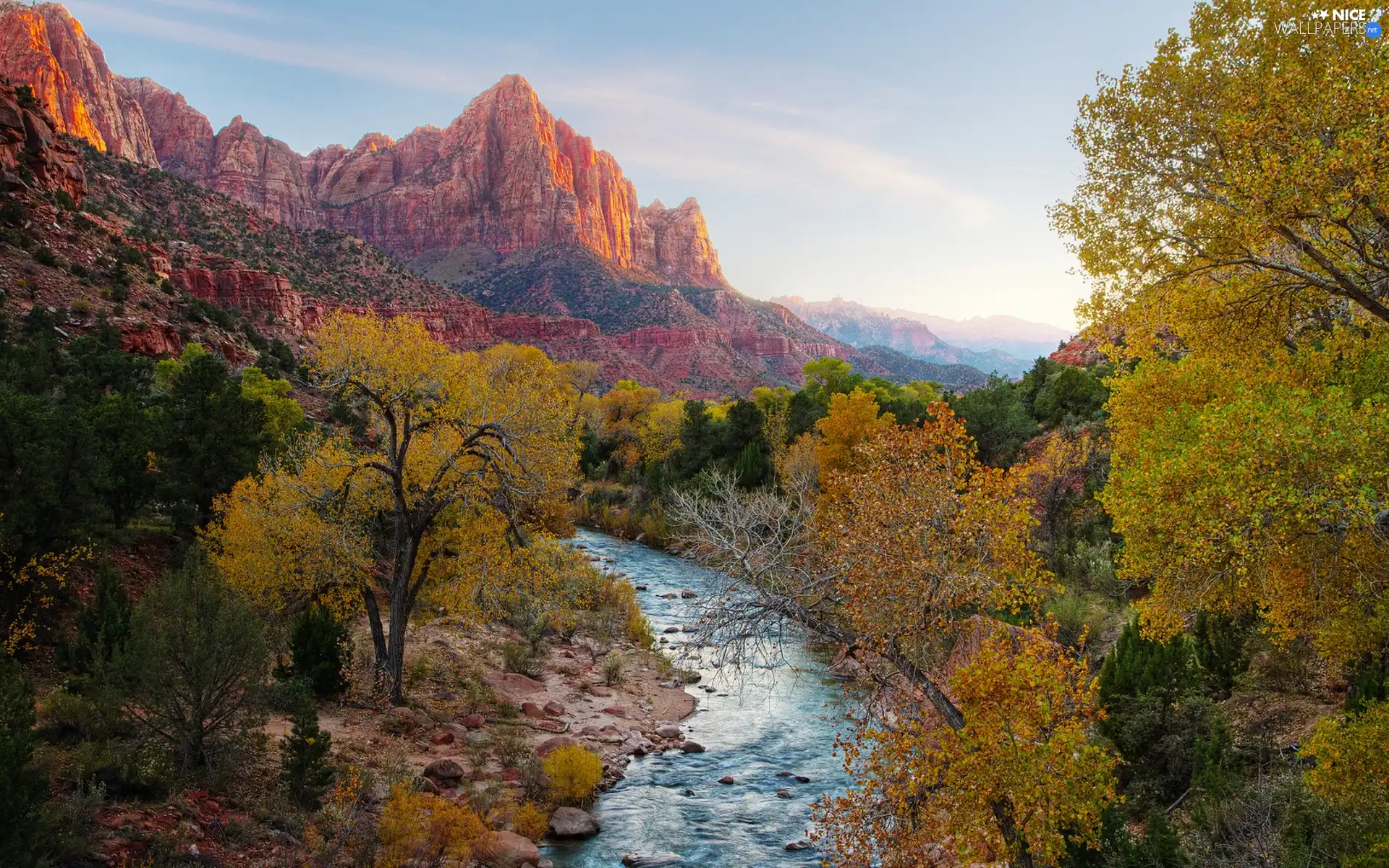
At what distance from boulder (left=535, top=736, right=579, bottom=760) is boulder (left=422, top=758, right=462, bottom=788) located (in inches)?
74.5

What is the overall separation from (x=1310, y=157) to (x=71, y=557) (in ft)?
64.5

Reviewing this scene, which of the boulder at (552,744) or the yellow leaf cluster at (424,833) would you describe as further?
the boulder at (552,744)

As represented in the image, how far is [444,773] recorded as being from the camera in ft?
42.6

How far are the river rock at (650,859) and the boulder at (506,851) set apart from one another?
5.13 ft

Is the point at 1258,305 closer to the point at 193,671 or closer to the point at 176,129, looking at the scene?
the point at 193,671

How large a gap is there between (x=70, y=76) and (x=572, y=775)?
165m

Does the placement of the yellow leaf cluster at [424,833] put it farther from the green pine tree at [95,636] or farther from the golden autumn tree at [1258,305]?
the golden autumn tree at [1258,305]

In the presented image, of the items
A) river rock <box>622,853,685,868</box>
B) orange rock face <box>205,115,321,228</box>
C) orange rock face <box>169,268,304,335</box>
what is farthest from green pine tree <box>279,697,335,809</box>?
orange rock face <box>205,115,321,228</box>

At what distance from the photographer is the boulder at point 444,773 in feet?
42.2

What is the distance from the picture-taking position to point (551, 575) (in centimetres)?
1527

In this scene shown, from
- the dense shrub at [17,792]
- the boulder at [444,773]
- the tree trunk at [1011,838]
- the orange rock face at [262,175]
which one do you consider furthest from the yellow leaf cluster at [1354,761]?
the orange rock face at [262,175]

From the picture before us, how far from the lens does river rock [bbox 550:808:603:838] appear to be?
12484 mm

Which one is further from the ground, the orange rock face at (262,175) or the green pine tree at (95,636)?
the orange rock face at (262,175)

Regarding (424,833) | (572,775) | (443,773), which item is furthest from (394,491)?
(572,775)
